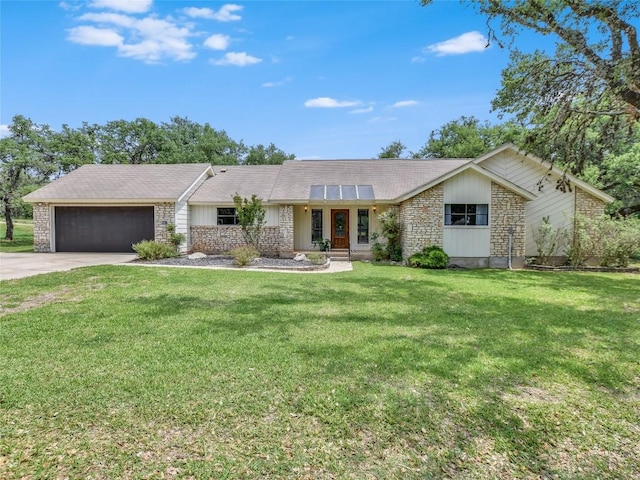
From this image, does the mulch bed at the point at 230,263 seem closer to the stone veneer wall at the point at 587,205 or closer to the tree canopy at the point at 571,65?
the tree canopy at the point at 571,65

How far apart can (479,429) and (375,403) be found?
3.06 feet

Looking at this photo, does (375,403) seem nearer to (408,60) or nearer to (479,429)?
(479,429)

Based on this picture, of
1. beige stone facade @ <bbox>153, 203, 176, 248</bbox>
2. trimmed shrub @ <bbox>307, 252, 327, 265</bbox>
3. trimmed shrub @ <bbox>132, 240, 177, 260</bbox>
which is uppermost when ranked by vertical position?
beige stone facade @ <bbox>153, 203, 176, 248</bbox>

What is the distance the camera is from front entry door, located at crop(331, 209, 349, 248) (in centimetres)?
1764

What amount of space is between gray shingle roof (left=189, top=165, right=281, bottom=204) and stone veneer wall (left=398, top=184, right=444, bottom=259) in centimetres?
698

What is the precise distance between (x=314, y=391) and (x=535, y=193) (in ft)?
51.3

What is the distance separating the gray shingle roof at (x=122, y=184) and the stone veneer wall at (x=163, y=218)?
45 centimetres

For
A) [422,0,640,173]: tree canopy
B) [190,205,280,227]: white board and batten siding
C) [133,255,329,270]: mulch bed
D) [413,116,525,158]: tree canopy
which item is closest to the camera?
[422,0,640,173]: tree canopy

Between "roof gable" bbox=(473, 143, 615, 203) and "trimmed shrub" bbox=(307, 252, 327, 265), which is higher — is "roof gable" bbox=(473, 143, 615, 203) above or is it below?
above

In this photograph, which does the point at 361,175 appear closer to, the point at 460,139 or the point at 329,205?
the point at 329,205

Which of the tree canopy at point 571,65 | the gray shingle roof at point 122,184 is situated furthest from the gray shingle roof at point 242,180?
the tree canopy at point 571,65

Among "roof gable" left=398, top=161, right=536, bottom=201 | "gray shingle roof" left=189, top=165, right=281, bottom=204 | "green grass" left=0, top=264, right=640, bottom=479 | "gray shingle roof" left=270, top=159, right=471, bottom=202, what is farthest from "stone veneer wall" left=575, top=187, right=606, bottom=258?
"gray shingle roof" left=189, top=165, right=281, bottom=204

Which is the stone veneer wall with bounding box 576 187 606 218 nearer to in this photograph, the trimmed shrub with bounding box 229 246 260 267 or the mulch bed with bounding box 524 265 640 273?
the mulch bed with bounding box 524 265 640 273

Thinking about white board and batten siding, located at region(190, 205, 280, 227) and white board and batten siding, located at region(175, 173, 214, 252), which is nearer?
white board and batten siding, located at region(175, 173, 214, 252)
